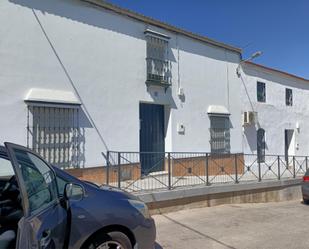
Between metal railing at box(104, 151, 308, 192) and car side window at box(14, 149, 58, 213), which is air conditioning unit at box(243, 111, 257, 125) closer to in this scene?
metal railing at box(104, 151, 308, 192)

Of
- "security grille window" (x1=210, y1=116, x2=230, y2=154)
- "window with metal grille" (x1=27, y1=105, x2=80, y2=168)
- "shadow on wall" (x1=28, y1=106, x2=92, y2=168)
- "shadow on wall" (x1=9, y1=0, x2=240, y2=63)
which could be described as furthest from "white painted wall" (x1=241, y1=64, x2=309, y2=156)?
"window with metal grille" (x1=27, y1=105, x2=80, y2=168)

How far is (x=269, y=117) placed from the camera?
611 inches

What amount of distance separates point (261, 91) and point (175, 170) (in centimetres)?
656

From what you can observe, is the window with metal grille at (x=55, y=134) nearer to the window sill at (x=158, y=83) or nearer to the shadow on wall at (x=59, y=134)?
the shadow on wall at (x=59, y=134)

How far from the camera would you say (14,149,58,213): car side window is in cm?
298

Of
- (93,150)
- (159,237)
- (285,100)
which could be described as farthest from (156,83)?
(285,100)

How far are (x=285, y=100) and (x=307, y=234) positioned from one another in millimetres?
10822

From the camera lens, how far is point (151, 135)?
1127cm

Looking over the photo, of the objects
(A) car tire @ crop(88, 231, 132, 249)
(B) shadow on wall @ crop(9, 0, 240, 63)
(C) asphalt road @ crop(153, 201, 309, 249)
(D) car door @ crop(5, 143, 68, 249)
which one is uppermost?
A: (B) shadow on wall @ crop(9, 0, 240, 63)

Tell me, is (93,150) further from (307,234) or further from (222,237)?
(307,234)

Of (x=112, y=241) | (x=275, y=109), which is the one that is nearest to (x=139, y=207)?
(x=112, y=241)

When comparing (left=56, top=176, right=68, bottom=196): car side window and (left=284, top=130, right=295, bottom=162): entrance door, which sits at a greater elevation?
(left=284, top=130, right=295, bottom=162): entrance door

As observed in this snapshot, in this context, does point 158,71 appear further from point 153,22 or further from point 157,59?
point 153,22

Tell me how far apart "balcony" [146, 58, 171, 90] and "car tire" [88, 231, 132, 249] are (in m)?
7.20
